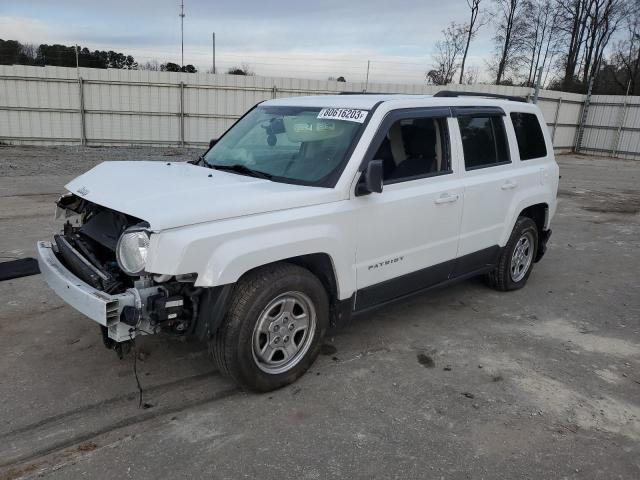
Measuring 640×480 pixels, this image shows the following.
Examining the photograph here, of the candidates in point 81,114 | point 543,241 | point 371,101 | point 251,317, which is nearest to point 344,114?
point 371,101

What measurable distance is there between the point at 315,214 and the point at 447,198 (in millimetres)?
1413

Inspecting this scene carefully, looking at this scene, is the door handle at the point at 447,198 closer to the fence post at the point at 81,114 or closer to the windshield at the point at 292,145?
the windshield at the point at 292,145

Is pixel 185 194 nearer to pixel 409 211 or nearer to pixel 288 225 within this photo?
pixel 288 225

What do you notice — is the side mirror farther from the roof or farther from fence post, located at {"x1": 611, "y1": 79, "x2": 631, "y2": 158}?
fence post, located at {"x1": 611, "y1": 79, "x2": 631, "y2": 158}

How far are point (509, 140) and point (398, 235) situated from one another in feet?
6.39

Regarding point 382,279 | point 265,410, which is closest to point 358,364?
point 382,279

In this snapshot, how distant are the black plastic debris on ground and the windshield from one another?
89.7 inches

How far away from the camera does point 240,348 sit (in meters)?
3.26

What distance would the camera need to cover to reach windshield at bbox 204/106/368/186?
12.4 ft

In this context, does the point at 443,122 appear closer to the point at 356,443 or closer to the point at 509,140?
the point at 509,140

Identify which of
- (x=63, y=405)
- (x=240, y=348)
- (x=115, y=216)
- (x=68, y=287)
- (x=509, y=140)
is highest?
(x=509, y=140)

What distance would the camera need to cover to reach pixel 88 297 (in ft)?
9.83

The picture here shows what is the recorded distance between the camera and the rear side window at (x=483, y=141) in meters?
4.61

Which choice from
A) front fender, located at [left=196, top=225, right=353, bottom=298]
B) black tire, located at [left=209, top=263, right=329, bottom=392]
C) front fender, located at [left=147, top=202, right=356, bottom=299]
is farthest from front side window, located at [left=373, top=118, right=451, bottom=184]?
black tire, located at [left=209, top=263, right=329, bottom=392]
